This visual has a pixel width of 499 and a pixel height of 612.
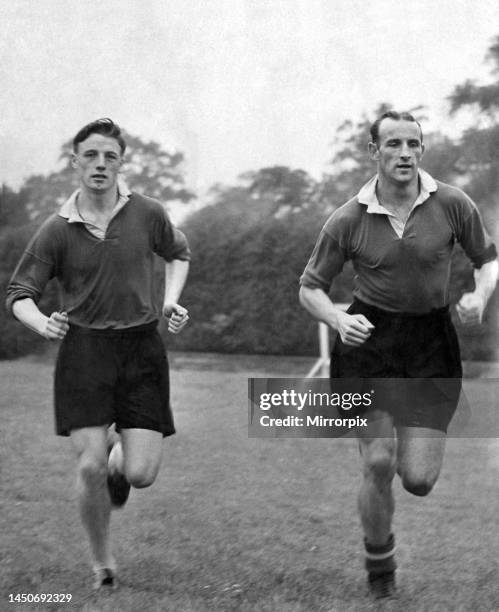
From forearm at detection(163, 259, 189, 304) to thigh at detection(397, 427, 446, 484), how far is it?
0.82 meters

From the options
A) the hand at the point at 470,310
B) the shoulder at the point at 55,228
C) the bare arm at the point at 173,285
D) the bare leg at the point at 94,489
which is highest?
the shoulder at the point at 55,228

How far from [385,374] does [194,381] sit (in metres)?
1.09

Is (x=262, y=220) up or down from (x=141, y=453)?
up

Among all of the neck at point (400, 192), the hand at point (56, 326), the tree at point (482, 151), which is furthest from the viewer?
the tree at point (482, 151)

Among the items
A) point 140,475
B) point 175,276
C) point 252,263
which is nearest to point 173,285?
point 175,276

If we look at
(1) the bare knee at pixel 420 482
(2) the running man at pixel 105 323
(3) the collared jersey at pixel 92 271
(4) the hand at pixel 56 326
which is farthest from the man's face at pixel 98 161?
(1) the bare knee at pixel 420 482

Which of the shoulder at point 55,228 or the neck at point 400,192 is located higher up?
the neck at point 400,192

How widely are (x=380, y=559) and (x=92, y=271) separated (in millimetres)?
1210

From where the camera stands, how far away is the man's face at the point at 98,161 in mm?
2799

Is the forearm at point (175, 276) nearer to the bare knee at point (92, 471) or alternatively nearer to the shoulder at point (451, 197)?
the bare knee at point (92, 471)

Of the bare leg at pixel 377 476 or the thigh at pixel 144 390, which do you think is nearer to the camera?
the bare leg at pixel 377 476

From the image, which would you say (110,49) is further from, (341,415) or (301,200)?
(341,415)

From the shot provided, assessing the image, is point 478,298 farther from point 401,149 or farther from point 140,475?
point 140,475

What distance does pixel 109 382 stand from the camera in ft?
8.91
